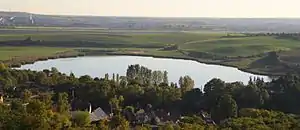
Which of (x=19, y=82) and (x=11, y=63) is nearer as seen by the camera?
(x=19, y=82)

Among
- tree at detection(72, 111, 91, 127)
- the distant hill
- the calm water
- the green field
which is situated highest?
the distant hill

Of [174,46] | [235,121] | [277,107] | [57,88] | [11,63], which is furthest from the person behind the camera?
[174,46]

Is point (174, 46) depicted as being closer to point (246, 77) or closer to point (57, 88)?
point (246, 77)

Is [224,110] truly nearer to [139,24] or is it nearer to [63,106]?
[63,106]

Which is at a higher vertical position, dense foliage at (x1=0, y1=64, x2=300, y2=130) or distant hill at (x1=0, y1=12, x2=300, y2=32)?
distant hill at (x1=0, y1=12, x2=300, y2=32)

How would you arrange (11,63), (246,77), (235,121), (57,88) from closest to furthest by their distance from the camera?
(235,121), (57,88), (246,77), (11,63)

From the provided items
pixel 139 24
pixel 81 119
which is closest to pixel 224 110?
pixel 81 119

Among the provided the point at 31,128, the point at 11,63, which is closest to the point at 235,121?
the point at 31,128

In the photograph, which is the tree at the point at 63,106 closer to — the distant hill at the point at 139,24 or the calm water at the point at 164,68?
the calm water at the point at 164,68

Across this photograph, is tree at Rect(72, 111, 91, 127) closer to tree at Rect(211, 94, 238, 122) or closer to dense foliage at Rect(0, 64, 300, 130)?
dense foliage at Rect(0, 64, 300, 130)

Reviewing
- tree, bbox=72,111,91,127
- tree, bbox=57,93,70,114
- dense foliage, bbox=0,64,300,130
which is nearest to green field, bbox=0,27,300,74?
dense foliage, bbox=0,64,300,130

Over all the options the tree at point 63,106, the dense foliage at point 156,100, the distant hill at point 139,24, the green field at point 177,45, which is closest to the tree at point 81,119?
the dense foliage at point 156,100
